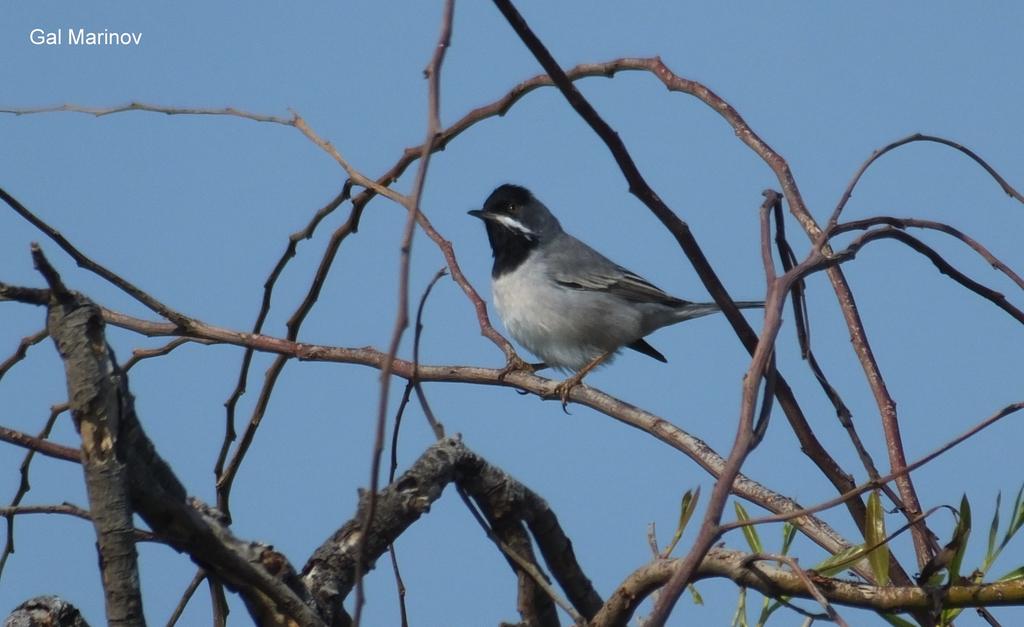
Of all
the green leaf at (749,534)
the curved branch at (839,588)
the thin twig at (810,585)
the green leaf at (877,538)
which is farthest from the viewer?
the green leaf at (749,534)

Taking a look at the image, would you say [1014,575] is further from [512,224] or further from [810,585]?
[512,224]

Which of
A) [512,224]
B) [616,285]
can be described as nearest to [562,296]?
[616,285]

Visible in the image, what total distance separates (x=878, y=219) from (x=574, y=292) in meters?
5.64

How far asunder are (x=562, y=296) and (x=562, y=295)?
17 mm

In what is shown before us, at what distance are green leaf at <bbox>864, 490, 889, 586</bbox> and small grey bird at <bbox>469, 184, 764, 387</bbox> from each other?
5312 millimetres

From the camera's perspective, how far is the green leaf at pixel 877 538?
104 inches

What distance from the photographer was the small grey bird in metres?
8.23

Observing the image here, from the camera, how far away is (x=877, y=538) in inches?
105

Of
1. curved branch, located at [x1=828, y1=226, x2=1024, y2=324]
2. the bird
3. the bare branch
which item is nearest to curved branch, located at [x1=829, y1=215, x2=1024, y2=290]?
curved branch, located at [x1=828, y1=226, x2=1024, y2=324]

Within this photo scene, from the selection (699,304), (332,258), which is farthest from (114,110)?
(699,304)

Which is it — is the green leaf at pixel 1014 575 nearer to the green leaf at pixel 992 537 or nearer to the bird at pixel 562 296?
the green leaf at pixel 992 537

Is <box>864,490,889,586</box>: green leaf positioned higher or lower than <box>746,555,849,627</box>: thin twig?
higher

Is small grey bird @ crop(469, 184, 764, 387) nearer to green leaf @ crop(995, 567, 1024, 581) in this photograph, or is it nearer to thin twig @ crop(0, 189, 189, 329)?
thin twig @ crop(0, 189, 189, 329)

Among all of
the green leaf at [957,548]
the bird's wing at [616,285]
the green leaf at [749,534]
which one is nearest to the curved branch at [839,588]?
the green leaf at [957,548]
